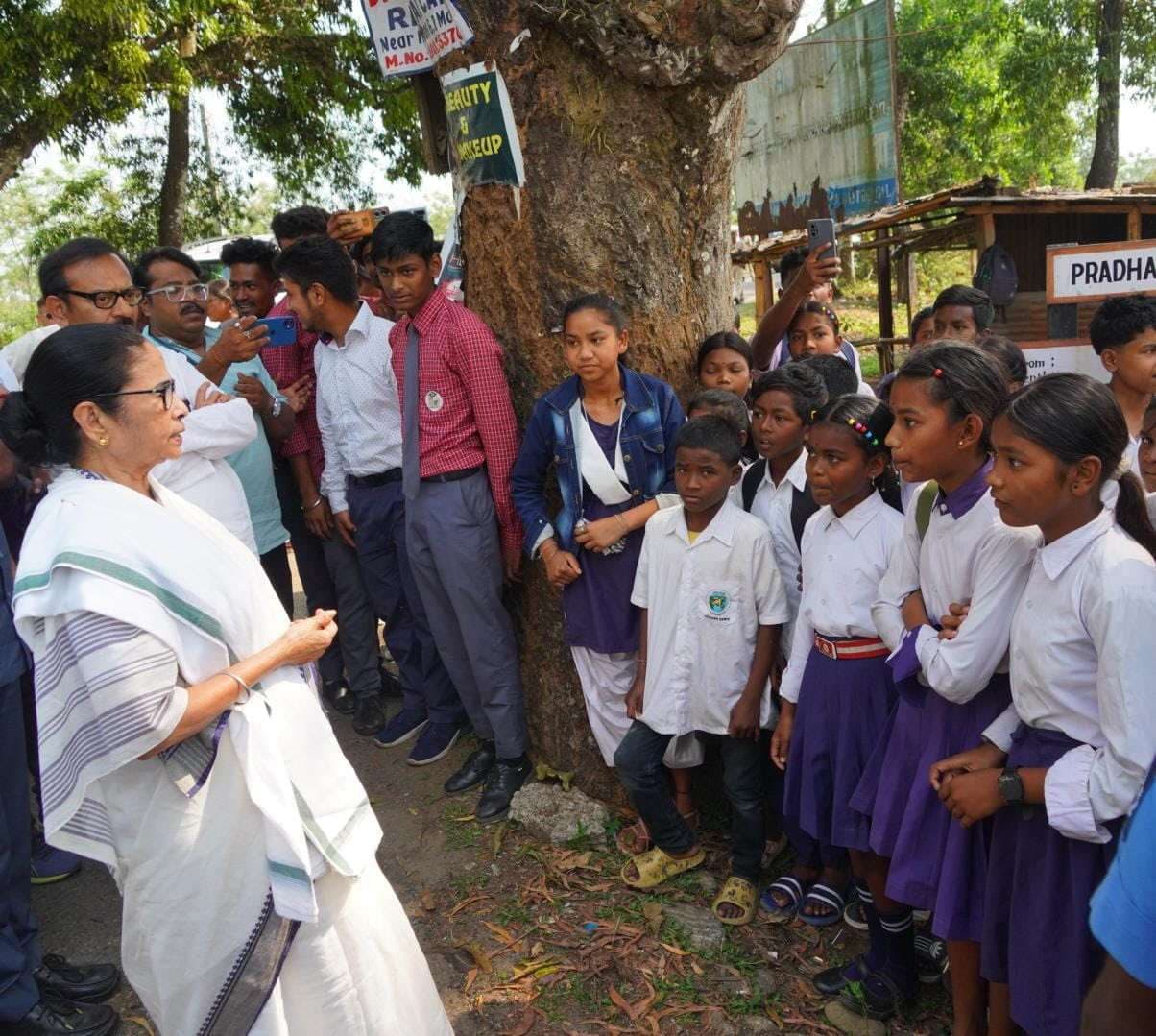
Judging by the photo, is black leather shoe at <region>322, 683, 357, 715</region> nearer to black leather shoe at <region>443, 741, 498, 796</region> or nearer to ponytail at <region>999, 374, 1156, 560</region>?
black leather shoe at <region>443, 741, 498, 796</region>

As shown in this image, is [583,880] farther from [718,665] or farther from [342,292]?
[342,292]

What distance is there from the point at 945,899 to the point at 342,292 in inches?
128

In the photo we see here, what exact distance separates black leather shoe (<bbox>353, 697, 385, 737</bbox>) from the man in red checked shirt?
38.2 inches

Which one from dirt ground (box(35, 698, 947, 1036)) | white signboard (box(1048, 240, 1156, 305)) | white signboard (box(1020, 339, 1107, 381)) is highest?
white signboard (box(1048, 240, 1156, 305))

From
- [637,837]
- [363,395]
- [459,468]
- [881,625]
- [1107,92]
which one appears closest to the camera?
[881,625]

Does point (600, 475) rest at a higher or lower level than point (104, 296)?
lower

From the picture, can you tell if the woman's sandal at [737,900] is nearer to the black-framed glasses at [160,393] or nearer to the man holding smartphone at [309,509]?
the man holding smartphone at [309,509]

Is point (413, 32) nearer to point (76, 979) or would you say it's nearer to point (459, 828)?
point (459, 828)

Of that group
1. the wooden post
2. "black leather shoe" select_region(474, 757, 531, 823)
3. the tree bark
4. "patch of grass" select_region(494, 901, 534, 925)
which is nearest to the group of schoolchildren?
"patch of grass" select_region(494, 901, 534, 925)

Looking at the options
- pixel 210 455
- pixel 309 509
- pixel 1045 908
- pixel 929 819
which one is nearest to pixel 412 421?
pixel 210 455

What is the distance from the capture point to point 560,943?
310 cm

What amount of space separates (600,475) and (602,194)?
105 cm

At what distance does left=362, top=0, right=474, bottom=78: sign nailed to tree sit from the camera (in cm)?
344

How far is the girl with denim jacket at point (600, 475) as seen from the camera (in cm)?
327
